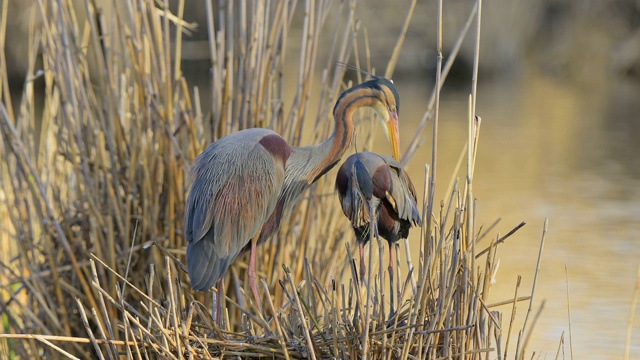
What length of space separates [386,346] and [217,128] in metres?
1.31

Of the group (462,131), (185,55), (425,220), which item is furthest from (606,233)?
(185,55)

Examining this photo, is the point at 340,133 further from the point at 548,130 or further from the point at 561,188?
the point at 548,130

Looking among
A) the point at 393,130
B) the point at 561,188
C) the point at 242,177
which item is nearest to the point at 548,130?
the point at 561,188

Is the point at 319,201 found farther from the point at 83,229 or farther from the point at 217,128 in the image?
the point at 83,229

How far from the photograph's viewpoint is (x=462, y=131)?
9.06 m

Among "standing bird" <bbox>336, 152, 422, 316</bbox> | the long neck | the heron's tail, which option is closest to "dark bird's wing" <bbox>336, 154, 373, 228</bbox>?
"standing bird" <bbox>336, 152, 422, 316</bbox>

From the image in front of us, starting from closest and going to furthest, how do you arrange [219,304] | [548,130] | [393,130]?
[219,304] < [393,130] < [548,130]

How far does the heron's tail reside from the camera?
2.38m

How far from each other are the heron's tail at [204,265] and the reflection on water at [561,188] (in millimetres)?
1063

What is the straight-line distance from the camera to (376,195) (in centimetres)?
228

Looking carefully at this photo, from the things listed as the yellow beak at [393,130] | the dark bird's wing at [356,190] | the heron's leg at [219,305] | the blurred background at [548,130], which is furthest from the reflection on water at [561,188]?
the heron's leg at [219,305]

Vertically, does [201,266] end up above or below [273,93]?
below

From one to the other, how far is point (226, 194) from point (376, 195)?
418 millimetres

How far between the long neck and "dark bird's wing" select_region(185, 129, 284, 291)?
118 mm
